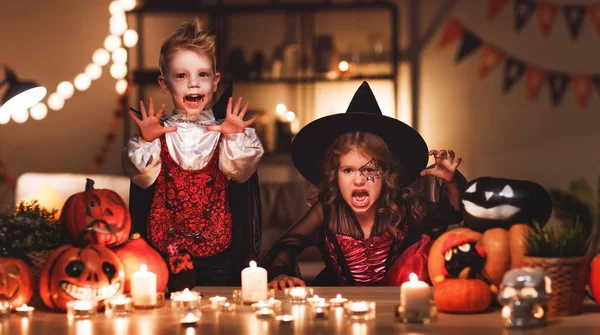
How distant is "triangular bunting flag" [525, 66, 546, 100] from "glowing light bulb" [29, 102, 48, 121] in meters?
3.15

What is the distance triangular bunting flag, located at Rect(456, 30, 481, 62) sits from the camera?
198 inches

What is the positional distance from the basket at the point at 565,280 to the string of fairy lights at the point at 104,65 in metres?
3.86

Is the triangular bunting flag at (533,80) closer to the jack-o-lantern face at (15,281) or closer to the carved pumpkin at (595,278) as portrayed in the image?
the carved pumpkin at (595,278)

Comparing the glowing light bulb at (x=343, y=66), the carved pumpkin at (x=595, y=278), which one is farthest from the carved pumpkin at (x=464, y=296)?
the glowing light bulb at (x=343, y=66)

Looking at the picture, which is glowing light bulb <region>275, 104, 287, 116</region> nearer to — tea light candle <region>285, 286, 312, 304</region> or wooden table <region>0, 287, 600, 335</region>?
tea light candle <region>285, 286, 312, 304</region>

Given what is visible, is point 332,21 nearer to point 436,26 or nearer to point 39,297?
point 436,26

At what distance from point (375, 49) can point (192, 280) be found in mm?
3290

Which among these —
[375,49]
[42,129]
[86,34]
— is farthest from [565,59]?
[42,129]

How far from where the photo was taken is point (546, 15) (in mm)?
5000

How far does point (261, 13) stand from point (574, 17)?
2008 mm

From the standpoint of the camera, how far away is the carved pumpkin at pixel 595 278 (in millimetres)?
1628

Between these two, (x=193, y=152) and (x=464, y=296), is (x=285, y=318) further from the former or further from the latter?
(x=193, y=152)

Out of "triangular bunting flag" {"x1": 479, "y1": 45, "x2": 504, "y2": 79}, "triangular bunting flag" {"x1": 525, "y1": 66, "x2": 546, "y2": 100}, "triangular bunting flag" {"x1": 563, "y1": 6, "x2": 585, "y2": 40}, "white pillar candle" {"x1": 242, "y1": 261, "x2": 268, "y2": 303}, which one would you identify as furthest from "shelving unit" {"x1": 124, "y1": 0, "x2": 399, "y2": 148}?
"white pillar candle" {"x1": 242, "y1": 261, "x2": 268, "y2": 303}

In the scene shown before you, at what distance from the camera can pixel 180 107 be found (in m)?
2.02
